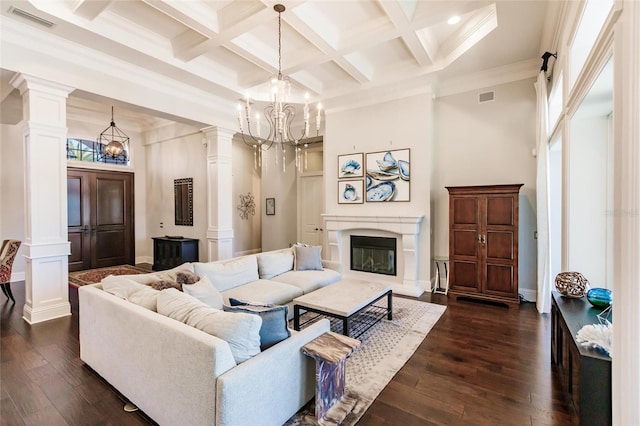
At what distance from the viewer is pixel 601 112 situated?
8.65 feet

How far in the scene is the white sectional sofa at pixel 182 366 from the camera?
1.59 m

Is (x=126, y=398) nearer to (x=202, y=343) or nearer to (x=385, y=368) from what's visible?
(x=202, y=343)

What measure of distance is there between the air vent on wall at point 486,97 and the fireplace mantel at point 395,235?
2104 millimetres

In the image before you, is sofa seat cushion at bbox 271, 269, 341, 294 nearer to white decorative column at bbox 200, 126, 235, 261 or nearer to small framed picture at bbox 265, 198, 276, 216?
white decorative column at bbox 200, 126, 235, 261

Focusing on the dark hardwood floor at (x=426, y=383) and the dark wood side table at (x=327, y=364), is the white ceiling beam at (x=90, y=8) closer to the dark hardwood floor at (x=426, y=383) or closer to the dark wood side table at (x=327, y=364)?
the dark hardwood floor at (x=426, y=383)

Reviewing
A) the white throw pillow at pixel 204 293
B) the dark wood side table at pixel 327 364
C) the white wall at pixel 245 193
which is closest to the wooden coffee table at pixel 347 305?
the dark wood side table at pixel 327 364

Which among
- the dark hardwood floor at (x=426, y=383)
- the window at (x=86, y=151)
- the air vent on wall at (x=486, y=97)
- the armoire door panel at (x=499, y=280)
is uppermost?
the air vent on wall at (x=486, y=97)

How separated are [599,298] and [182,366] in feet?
9.50

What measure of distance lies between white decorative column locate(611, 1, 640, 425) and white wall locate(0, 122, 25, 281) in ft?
26.8

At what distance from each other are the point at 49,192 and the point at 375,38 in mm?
4571

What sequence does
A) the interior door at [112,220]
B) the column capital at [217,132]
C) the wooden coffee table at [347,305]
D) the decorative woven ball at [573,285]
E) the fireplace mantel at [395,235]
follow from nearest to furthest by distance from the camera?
1. the decorative woven ball at [573,285]
2. the wooden coffee table at [347,305]
3. the fireplace mantel at [395,235]
4. the column capital at [217,132]
5. the interior door at [112,220]

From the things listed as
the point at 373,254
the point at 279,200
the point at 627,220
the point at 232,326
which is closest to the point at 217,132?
the point at 279,200

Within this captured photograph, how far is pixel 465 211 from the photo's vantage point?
463 cm

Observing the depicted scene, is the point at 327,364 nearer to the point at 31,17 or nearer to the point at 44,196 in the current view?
the point at 44,196
